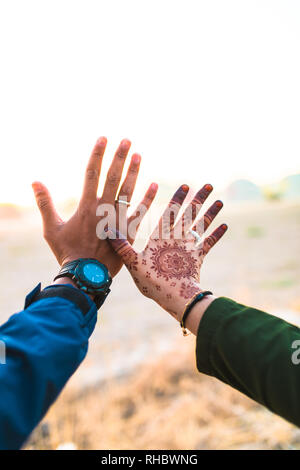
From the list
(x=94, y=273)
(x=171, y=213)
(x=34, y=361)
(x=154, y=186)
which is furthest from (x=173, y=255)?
(x=34, y=361)

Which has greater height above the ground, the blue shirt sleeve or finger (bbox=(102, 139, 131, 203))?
finger (bbox=(102, 139, 131, 203))

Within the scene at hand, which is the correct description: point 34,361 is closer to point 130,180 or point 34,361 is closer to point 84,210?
point 84,210

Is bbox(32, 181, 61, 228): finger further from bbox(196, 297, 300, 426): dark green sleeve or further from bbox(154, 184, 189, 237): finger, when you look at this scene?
bbox(196, 297, 300, 426): dark green sleeve

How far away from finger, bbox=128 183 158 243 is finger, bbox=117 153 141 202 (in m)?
0.07

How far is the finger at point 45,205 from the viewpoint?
74.3 inches

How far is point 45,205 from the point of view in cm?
189

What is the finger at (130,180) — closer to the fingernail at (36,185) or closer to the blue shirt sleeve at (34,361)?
the fingernail at (36,185)

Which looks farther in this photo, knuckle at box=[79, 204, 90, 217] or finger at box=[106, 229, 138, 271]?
knuckle at box=[79, 204, 90, 217]

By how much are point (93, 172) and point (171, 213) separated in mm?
377

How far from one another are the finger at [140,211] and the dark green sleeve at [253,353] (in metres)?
0.80

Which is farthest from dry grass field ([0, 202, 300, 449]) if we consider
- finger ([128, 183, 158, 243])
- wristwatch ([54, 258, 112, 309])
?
wristwatch ([54, 258, 112, 309])

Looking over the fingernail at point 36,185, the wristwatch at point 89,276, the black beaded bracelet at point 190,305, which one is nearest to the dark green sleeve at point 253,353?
the black beaded bracelet at point 190,305

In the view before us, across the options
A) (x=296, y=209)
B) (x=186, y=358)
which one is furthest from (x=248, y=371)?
(x=296, y=209)

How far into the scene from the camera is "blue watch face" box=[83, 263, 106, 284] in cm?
165
